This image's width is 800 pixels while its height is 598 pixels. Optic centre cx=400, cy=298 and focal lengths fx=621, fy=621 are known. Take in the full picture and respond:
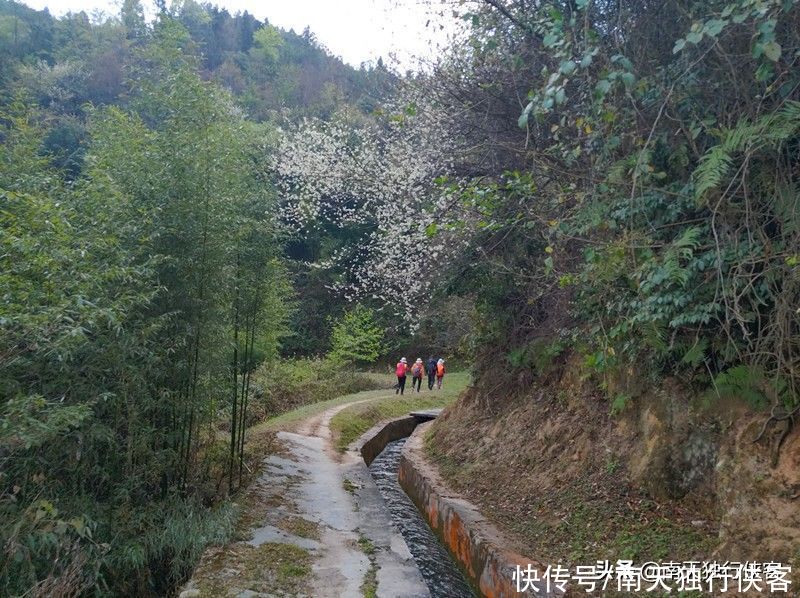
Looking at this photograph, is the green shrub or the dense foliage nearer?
the dense foliage

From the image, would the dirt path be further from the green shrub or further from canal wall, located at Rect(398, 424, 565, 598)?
the green shrub

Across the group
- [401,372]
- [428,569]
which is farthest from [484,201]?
[401,372]

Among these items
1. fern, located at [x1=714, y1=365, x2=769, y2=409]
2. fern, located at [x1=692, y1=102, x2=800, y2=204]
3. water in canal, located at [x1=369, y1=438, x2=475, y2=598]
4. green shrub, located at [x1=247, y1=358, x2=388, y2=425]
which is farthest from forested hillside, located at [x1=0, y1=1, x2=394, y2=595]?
green shrub, located at [x1=247, y1=358, x2=388, y2=425]

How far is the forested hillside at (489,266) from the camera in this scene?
4703 mm

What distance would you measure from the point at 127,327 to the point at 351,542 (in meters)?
3.35

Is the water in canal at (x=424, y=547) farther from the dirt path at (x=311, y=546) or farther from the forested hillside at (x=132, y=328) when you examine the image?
the forested hillside at (x=132, y=328)

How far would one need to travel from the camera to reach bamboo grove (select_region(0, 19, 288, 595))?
466 cm

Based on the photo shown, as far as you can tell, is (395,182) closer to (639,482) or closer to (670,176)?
(670,176)

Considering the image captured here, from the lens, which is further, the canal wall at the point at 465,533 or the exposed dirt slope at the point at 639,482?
the canal wall at the point at 465,533

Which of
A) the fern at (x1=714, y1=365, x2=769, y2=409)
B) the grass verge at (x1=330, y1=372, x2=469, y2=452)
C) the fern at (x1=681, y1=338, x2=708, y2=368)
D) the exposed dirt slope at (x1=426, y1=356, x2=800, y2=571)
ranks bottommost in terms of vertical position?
the grass verge at (x1=330, y1=372, x2=469, y2=452)

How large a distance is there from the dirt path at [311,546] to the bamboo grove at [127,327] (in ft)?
1.65

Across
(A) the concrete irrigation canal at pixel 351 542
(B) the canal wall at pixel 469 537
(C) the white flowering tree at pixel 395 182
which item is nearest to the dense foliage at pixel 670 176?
(C) the white flowering tree at pixel 395 182

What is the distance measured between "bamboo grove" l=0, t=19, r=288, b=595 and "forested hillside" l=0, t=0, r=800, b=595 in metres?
0.03

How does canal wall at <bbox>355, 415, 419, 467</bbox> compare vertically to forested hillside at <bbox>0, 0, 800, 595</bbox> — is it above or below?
below
